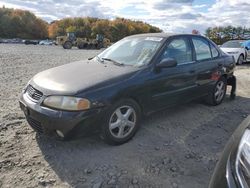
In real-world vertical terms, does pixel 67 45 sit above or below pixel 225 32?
below

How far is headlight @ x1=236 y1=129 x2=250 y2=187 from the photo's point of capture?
1.53 m

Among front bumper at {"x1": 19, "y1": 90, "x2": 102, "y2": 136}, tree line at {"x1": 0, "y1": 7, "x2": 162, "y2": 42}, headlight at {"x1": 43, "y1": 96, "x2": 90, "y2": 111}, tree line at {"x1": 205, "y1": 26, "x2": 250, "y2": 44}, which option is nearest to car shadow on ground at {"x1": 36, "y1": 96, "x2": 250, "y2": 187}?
front bumper at {"x1": 19, "y1": 90, "x2": 102, "y2": 136}

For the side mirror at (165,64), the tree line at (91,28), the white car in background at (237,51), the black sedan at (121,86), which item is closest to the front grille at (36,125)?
the black sedan at (121,86)

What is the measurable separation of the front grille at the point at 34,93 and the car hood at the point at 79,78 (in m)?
0.05

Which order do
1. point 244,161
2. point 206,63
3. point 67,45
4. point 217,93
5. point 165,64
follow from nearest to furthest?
point 244,161
point 165,64
point 206,63
point 217,93
point 67,45

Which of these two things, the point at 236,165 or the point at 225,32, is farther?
the point at 225,32

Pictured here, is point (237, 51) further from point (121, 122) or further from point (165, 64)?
point (121, 122)

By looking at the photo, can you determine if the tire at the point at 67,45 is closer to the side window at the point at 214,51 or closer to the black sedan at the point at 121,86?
the side window at the point at 214,51

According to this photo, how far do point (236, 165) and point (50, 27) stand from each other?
91.6 m

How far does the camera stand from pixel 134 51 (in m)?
4.39

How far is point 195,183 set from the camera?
293cm

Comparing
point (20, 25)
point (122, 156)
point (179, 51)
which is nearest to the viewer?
point (122, 156)

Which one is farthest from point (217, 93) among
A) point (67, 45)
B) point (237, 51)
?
point (67, 45)

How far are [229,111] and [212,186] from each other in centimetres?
398
